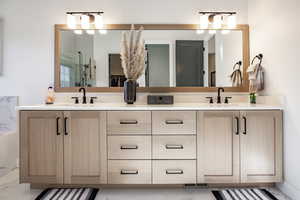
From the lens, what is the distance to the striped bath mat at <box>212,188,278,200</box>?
6.22 ft

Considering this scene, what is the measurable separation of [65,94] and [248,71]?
220cm

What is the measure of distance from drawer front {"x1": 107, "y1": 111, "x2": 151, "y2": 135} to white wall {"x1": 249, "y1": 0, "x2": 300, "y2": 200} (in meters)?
1.29

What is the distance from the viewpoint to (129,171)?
198 centimetres

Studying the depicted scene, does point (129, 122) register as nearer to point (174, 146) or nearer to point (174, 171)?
point (174, 146)

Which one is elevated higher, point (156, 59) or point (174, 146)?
point (156, 59)

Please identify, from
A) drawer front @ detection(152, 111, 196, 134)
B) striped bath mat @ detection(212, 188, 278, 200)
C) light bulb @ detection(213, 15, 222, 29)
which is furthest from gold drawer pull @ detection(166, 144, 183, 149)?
light bulb @ detection(213, 15, 222, 29)

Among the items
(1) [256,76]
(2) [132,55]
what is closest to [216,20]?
(1) [256,76]

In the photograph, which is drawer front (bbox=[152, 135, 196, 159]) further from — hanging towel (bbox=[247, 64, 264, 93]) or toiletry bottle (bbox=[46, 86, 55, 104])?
toiletry bottle (bbox=[46, 86, 55, 104])

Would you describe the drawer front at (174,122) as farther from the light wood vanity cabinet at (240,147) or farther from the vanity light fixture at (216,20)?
the vanity light fixture at (216,20)

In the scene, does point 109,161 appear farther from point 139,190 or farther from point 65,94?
point 65,94

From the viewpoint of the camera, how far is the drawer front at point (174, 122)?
1.99 m

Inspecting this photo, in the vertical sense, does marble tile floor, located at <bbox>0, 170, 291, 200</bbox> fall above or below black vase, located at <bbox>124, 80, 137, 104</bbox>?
below

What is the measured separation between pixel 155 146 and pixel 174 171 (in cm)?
30

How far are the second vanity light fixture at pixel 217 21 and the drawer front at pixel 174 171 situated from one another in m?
1.60
